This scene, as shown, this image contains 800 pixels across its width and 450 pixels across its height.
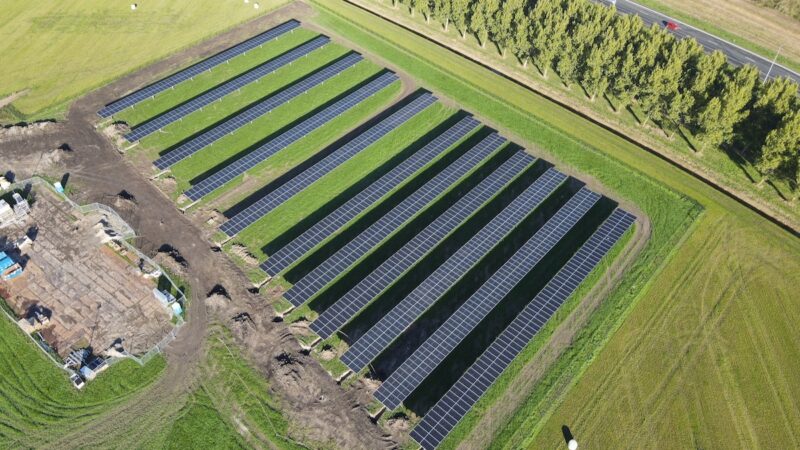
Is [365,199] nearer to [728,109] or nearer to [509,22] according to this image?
[509,22]

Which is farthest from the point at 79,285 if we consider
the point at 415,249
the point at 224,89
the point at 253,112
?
the point at 224,89

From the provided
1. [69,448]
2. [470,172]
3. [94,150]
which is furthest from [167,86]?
[69,448]

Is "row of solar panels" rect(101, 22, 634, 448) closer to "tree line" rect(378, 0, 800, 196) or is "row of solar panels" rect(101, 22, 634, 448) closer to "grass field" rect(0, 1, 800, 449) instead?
"grass field" rect(0, 1, 800, 449)

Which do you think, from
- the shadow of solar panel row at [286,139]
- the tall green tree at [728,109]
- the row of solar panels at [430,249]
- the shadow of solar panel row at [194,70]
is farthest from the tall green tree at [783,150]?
the shadow of solar panel row at [194,70]

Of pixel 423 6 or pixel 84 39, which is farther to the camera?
pixel 423 6

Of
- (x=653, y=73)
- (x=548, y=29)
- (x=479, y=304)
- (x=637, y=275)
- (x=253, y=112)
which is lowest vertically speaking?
(x=479, y=304)

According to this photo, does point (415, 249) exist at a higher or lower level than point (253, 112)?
lower

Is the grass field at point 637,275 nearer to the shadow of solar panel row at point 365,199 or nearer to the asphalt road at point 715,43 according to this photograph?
the shadow of solar panel row at point 365,199

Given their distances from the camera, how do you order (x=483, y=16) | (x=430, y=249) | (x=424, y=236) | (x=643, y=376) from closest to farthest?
(x=643, y=376)
(x=430, y=249)
(x=424, y=236)
(x=483, y=16)
